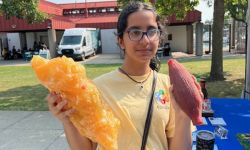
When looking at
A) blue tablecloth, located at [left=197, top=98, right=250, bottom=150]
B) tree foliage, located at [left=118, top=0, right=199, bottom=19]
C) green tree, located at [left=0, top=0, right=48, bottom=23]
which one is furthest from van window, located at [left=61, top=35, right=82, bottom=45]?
blue tablecloth, located at [left=197, top=98, right=250, bottom=150]

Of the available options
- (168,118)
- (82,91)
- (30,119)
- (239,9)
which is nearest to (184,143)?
(168,118)

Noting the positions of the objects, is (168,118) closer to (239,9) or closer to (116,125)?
(116,125)

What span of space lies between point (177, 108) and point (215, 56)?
9.62 m

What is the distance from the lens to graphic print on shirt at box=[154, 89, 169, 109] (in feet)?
5.98

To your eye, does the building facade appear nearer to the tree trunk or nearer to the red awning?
the red awning

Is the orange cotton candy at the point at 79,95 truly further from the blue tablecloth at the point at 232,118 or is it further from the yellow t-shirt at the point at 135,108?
the blue tablecloth at the point at 232,118

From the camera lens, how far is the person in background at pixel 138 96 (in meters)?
1.74

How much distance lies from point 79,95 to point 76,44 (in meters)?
24.0

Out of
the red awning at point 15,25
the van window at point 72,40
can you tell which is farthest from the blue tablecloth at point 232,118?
the red awning at point 15,25

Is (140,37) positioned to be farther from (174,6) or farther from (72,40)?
(72,40)

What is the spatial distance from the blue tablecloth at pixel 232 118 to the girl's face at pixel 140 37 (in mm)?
1377

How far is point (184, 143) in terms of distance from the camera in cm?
185

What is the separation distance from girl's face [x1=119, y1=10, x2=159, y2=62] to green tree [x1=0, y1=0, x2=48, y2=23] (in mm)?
9762

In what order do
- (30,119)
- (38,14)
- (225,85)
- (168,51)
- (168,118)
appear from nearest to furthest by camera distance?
(168,118) → (30,119) → (225,85) → (38,14) → (168,51)
